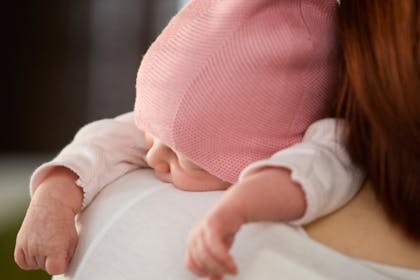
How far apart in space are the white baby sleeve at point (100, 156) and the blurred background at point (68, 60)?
162cm

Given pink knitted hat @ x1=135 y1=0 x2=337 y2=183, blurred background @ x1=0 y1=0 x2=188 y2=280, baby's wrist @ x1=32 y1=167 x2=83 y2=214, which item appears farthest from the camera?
blurred background @ x1=0 y1=0 x2=188 y2=280

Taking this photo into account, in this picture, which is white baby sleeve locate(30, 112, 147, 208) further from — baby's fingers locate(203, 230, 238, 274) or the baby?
baby's fingers locate(203, 230, 238, 274)

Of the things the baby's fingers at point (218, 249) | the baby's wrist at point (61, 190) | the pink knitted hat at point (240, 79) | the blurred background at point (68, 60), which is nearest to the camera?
the baby's fingers at point (218, 249)

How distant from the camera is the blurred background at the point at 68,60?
2504 mm

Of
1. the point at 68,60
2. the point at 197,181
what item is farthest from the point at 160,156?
the point at 68,60

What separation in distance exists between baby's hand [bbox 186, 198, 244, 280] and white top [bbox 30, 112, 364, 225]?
0.07m

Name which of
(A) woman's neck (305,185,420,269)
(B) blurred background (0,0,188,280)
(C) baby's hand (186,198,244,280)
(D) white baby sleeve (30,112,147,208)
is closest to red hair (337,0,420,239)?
(A) woman's neck (305,185,420,269)

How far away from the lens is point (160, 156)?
0.75 meters

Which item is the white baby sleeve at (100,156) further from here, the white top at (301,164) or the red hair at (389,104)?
the red hair at (389,104)

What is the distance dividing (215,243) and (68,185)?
30cm

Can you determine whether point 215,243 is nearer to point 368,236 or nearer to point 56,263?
point 368,236

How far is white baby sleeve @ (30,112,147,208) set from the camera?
783 mm

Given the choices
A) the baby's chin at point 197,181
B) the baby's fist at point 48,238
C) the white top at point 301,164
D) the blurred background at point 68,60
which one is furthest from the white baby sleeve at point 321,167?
the blurred background at point 68,60

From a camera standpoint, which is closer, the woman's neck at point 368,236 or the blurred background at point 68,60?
the woman's neck at point 368,236
